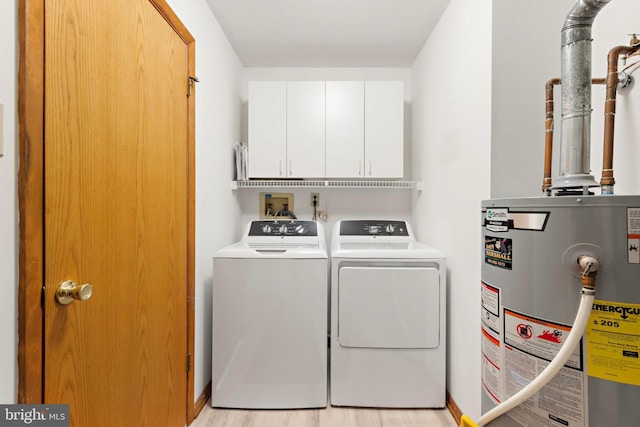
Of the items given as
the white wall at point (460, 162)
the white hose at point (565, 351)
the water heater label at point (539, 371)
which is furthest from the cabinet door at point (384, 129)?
the white hose at point (565, 351)

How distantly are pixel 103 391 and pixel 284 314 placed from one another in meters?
0.90

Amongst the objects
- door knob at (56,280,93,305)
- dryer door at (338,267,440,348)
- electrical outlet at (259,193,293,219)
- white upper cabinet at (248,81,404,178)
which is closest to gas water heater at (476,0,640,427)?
dryer door at (338,267,440,348)

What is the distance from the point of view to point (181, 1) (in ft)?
4.72

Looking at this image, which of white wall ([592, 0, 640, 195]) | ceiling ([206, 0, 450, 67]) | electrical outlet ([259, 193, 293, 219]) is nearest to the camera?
white wall ([592, 0, 640, 195])

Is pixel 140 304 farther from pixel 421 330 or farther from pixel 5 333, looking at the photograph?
pixel 421 330

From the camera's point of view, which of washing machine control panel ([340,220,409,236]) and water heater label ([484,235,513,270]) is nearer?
water heater label ([484,235,513,270])

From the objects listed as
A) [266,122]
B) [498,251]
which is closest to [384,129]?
[266,122]

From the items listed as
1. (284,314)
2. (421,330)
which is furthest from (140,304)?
(421,330)

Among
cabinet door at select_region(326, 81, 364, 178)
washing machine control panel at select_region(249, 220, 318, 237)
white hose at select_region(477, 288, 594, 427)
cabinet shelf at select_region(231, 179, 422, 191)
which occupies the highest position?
cabinet door at select_region(326, 81, 364, 178)

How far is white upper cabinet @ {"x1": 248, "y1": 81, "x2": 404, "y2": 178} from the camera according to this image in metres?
2.24

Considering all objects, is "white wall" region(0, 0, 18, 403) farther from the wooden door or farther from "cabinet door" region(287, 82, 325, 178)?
"cabinet door" region(287, 82, 325, 178)

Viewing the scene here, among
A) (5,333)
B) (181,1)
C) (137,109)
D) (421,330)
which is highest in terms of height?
(181,1)

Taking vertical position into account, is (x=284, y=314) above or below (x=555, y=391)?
below

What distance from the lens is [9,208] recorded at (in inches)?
27.3
